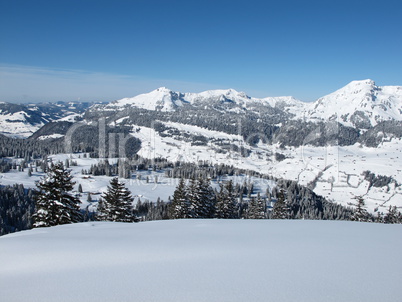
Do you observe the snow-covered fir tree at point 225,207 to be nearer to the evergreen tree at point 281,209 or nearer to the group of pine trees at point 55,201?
the evergreen tree at point 281,209

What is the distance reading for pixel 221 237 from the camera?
8750 millimetres

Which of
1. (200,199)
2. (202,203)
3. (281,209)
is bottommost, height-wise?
(281,209)

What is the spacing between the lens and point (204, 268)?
18.1 feet

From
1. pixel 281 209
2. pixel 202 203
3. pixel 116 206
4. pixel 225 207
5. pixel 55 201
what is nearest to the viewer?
pixel 55 201

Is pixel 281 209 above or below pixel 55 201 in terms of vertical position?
below

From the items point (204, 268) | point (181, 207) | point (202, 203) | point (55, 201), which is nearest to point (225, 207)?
point (202, 203)

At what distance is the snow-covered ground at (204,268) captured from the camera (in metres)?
4.37

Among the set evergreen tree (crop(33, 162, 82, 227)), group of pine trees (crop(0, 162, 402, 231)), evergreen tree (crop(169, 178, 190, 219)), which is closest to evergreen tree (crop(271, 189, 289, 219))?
group of pine trees (crop(0, 162, 402, 231))

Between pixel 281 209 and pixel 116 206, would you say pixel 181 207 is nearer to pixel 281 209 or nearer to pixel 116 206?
pixel 116 206

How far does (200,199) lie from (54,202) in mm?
16147

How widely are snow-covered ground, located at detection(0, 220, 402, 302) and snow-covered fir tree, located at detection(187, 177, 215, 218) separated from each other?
860 inches

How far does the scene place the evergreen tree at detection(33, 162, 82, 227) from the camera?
20000 mm

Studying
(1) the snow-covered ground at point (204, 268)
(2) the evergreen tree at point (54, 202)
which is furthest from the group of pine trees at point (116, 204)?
(1) the snow-covered ground at point (204, 268)

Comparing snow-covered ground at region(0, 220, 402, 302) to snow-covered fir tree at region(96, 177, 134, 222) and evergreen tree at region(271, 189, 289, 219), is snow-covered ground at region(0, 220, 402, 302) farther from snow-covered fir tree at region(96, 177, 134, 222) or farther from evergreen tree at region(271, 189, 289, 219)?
evergreen tree at region(271, 189, 289, 219)
